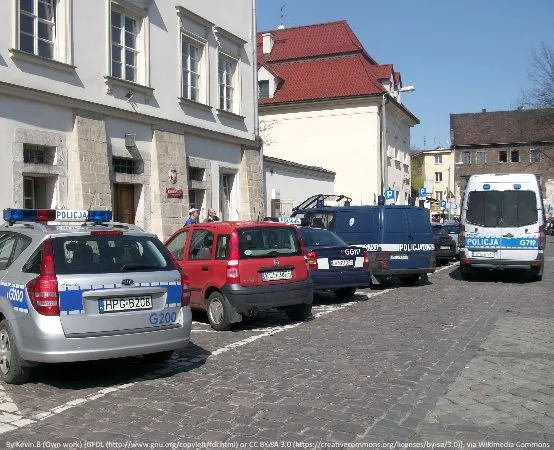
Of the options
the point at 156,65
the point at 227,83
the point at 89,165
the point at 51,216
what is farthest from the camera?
the point at 227,83

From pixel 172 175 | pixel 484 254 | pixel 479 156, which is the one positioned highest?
pixel 479 156

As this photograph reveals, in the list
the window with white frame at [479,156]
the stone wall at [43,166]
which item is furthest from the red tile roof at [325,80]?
the window with white frame at [479,156]

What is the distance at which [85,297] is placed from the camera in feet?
20.7

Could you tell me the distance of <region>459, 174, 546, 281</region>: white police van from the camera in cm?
1680

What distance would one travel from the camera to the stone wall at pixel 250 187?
22.2m

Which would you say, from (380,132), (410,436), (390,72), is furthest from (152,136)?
(390,72)

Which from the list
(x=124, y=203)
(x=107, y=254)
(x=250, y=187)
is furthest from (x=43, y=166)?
(x=250, y=187)

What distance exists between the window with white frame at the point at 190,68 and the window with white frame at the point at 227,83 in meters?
1.40

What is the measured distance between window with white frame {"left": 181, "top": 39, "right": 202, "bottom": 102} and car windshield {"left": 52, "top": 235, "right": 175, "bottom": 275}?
492 inches

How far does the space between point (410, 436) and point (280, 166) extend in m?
21.4

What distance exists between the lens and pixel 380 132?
37.1 meters

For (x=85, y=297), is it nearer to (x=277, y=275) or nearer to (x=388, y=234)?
(x=277, y=275)

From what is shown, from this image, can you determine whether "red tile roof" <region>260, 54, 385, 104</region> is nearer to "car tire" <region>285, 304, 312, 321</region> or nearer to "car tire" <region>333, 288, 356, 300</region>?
"car tire" <region>333, 288, 356, 300</region>

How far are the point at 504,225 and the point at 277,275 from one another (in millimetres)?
9090
